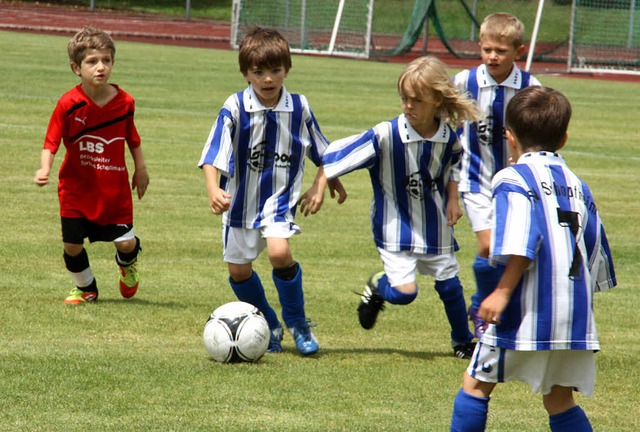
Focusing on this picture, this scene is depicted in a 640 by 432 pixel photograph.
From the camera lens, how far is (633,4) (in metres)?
28.2

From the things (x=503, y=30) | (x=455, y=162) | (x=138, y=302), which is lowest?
(x=138, y=302)

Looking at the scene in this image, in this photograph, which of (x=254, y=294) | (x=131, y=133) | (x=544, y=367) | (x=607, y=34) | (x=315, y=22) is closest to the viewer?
(x=544, y=367)

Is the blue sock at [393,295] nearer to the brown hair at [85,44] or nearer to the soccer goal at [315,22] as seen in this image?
the brown hair at [85,44]

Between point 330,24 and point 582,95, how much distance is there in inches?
412

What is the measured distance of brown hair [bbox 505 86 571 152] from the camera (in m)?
3.87

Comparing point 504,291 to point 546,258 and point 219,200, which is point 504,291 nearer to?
point 546,258

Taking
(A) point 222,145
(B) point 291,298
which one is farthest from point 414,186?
(A) point 222,145

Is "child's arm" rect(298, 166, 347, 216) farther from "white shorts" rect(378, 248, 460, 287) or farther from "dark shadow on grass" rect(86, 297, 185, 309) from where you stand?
"dark shadow on grass" rect(86, 297, 185, 309)

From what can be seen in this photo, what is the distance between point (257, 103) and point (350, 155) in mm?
582

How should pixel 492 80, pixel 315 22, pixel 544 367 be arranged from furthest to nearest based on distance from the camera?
pixel 315 22 < pixel 492 80 < pixel 544 367

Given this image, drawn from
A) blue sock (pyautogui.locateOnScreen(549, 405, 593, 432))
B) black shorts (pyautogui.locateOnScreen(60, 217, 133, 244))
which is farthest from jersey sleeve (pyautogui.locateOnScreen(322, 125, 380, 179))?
blue sock (pyautogui.locateOnScreen(549, 405, 593, 432))

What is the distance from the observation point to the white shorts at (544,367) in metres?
3.89

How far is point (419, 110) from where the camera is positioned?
219 inches

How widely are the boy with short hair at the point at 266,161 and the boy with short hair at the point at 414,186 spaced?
24 centimetres
